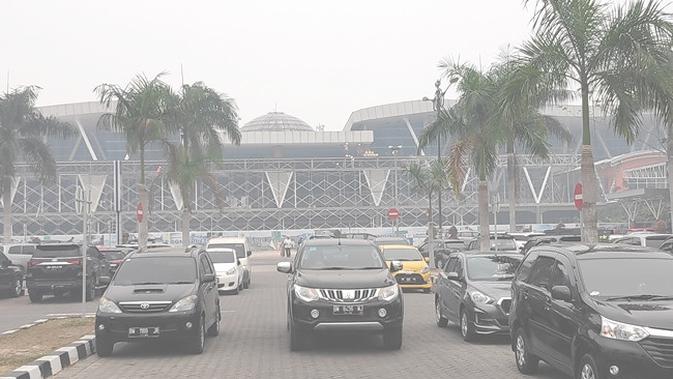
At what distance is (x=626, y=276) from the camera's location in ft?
26.5

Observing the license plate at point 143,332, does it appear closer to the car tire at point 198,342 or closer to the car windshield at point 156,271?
the car tire at point 198,342

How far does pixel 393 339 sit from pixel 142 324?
3.78 metres

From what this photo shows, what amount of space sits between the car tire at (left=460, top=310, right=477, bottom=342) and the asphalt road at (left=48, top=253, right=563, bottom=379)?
0.13 metres

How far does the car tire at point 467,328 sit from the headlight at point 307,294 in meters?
2.82

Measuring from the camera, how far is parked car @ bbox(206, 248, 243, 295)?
23797mm

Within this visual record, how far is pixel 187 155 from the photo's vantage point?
37.7m

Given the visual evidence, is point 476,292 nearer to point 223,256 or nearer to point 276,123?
point 223,256

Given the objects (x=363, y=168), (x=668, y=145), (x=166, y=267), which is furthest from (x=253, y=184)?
(x=166, y=267)

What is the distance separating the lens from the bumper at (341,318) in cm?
1091

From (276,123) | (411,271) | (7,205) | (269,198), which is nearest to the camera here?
(411,271)

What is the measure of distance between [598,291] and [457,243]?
92.0 feet

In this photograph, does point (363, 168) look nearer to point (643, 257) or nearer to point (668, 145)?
point (668, 145)

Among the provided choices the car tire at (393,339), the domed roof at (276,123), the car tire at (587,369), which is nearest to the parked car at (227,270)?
the car tire at (393,339)

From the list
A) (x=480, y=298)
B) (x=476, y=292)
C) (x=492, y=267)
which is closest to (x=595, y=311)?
(x=480, y=298)
